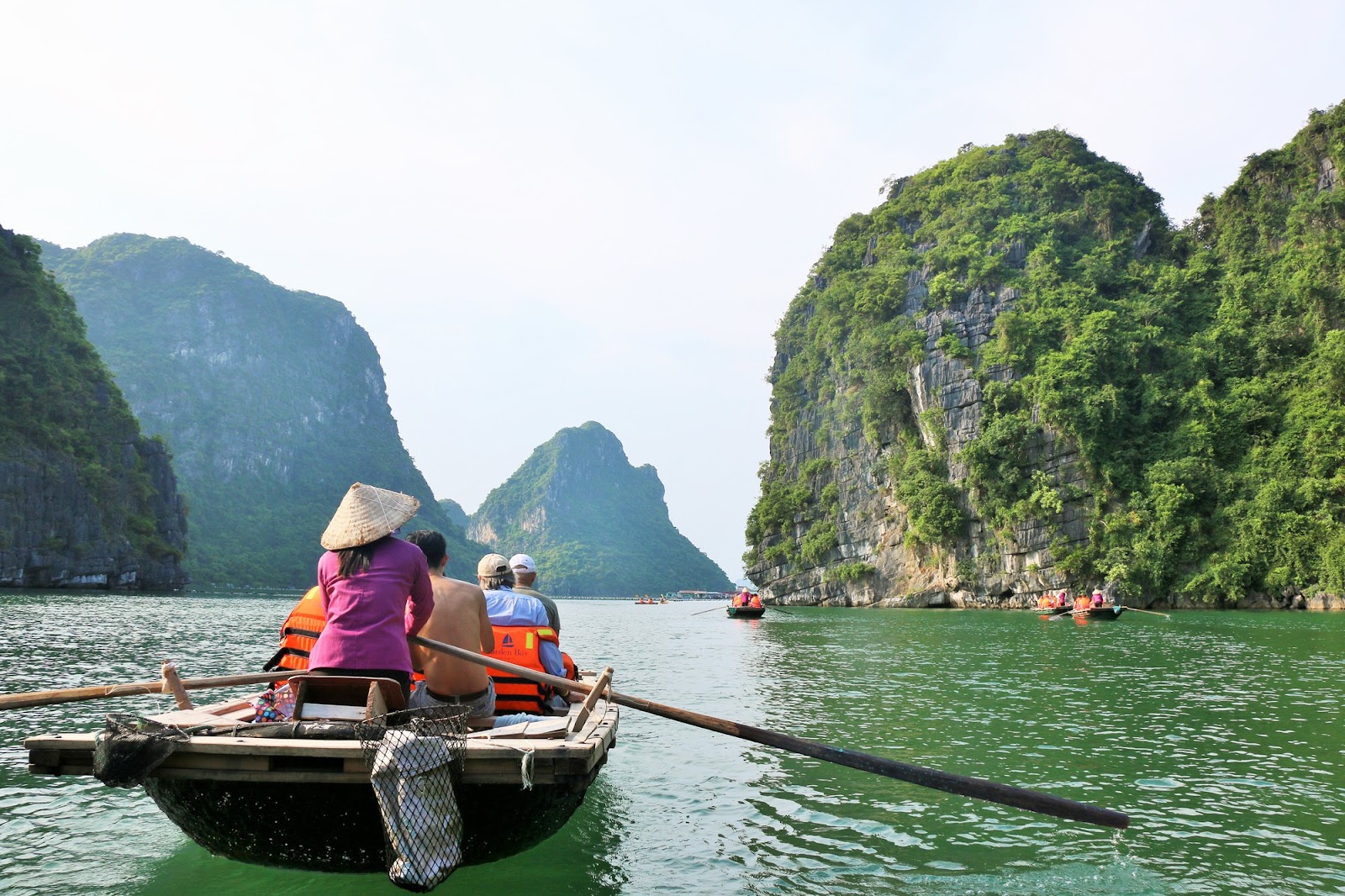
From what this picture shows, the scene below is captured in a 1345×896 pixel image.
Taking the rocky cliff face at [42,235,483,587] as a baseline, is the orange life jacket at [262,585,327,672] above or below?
below

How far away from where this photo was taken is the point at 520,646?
231 inches

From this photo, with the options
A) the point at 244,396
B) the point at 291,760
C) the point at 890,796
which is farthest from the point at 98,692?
the point at 244,396

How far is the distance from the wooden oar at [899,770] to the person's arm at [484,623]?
0.67ft

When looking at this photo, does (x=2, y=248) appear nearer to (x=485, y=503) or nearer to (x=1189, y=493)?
(x=1189, y=493)

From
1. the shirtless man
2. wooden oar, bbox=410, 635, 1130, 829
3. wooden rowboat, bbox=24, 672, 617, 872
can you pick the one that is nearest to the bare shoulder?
the shirtless man

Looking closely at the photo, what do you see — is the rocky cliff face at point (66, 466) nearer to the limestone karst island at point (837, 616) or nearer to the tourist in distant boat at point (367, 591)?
the limestone karst island at point (837, 616)

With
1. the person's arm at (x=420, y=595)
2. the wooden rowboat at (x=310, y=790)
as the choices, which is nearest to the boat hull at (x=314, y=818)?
the wooden rowboat at (x=310, y=790)

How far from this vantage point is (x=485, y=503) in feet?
625

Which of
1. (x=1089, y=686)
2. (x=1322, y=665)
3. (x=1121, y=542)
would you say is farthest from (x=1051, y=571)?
(x=1089, y=686)

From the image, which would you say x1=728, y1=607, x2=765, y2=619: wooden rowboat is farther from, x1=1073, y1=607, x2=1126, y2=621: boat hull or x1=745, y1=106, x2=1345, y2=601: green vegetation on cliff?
x1=745, y1=106, x2=1345, y2=601: green vegetation on cliff

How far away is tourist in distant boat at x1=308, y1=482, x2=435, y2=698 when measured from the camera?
4266 mm

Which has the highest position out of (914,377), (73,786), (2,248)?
(2,248)

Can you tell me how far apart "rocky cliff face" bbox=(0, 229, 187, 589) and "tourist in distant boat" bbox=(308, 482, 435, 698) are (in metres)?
57.7

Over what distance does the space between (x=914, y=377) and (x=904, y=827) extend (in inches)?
2056
